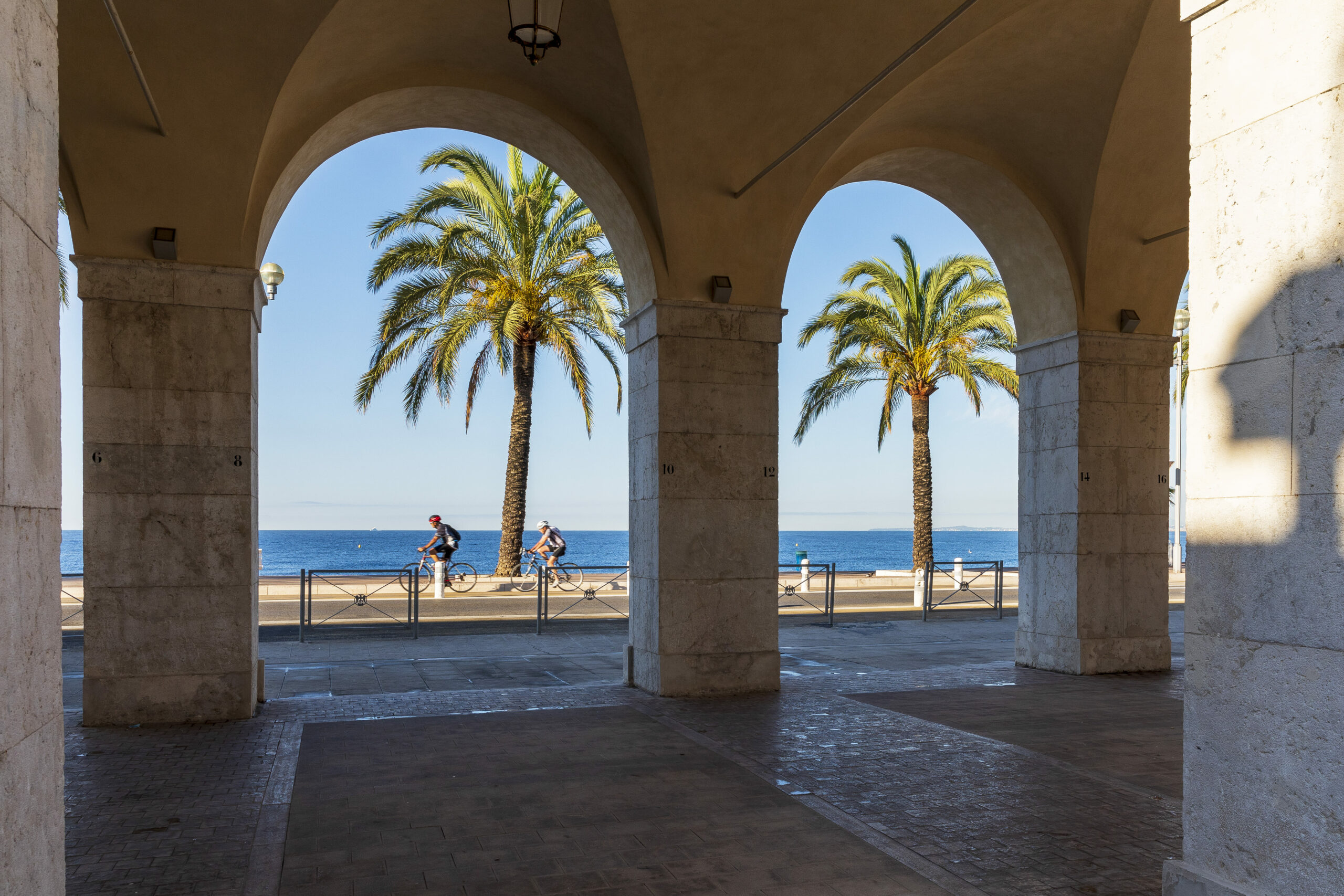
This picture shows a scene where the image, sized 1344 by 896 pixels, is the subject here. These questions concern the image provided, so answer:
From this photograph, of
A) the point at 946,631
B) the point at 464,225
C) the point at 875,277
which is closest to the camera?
the point at 946,631

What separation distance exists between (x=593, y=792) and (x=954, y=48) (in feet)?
26.0

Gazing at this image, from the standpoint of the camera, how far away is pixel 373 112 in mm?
10062

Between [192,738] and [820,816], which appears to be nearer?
[820,816]

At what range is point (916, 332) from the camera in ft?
84.1

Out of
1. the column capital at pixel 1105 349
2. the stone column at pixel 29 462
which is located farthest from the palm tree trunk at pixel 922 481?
the stone column at pixel 29 462

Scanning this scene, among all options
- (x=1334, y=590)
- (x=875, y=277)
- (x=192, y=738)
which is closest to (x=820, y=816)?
(x=1334, y=590)

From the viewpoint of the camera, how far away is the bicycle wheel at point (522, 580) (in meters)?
22.7

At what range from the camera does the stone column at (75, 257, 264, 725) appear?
838cm

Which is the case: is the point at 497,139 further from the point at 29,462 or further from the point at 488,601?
the point at 488,601

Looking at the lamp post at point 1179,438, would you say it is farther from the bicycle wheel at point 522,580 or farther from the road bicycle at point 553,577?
the bicycle wheel at point 522,580

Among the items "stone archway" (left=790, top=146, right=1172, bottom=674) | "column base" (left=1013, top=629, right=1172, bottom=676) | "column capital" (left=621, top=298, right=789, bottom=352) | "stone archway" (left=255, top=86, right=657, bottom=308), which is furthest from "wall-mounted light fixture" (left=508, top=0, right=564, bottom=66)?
"column base" (left=1013, top=629, right=1172, bottom=676)

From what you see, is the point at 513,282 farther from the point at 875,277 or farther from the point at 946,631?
the point at 946,631

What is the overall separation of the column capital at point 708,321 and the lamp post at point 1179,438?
46.0 feet

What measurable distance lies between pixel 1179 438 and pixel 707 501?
35764 mm
